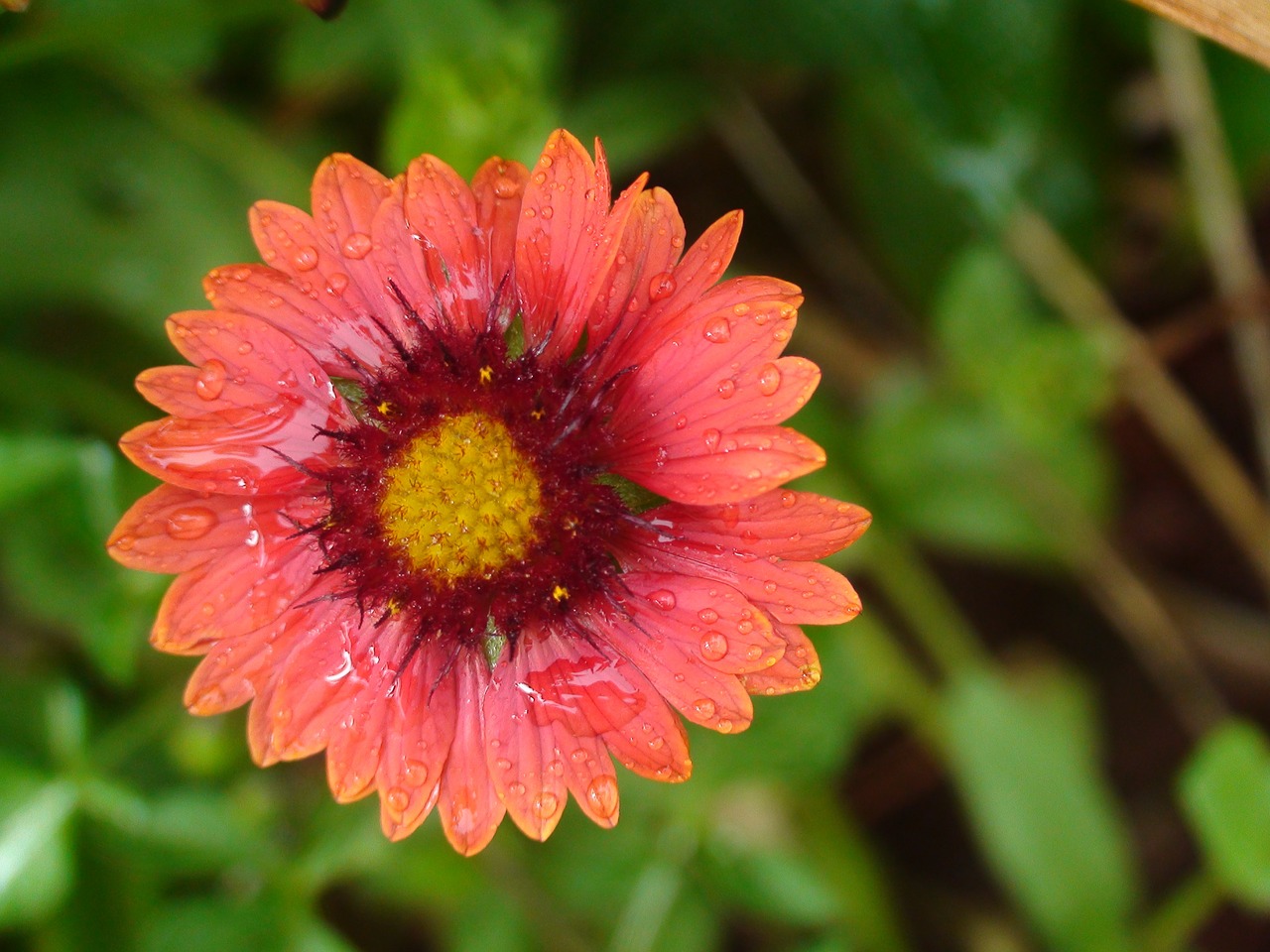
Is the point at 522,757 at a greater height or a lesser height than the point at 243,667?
greater

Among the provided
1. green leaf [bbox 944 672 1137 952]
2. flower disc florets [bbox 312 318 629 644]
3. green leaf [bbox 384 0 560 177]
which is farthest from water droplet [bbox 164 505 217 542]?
green leaf [bbox 944 672 1137 952]

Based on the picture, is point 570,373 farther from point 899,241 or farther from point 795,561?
point 899,241

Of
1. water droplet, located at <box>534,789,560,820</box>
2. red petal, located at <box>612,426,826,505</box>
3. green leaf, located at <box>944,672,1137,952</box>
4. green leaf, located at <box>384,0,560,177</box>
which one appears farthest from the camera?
green leaf, located at <box>944,672,1137,952</box>

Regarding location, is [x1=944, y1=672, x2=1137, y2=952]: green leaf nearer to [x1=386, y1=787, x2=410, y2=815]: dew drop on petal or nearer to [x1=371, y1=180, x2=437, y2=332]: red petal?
[x1=386, y1=787, x2=410, y2=815]: dew drop on petal

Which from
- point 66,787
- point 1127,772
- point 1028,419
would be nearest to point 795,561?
point 1028,419

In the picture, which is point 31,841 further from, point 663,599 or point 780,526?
point 780,526

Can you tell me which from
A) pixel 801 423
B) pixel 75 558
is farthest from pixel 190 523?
pixel 801 423

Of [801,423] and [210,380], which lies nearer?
[210,380]
